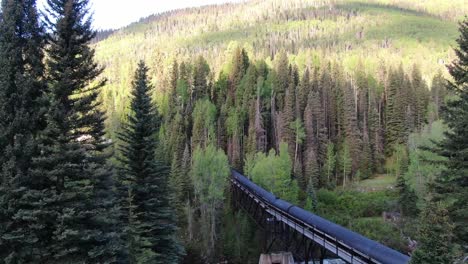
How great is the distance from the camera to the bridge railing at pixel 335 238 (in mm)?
19933

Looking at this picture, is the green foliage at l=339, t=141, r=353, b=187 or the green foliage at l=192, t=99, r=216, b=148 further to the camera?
the green foliage at l=192, t=99, r=216, b=148

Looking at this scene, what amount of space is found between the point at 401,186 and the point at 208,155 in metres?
27.9

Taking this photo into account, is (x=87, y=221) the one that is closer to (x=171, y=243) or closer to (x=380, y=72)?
(x=171, y=243)

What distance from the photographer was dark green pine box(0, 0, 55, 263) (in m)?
19.1

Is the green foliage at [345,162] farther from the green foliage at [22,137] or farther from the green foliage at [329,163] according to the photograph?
the green foliage at [22,137]

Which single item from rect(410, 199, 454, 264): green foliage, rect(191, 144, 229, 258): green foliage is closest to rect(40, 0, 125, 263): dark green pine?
rect(410, 199, 454, 264): green foliage

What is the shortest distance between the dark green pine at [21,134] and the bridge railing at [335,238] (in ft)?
51.9

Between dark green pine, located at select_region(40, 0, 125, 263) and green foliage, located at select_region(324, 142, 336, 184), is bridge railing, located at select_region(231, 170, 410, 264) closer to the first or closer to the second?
dark green pine, located at select_region(40, 0, 125, 263)

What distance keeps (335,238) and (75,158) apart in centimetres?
1576

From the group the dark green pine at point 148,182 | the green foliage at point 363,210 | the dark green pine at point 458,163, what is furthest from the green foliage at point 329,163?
the dark green pine at point 458,163

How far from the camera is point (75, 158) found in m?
21.2

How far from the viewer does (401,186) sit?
193 ft

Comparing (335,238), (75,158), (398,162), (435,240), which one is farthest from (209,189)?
(435,240)

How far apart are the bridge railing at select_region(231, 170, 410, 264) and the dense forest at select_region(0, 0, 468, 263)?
2.95m
